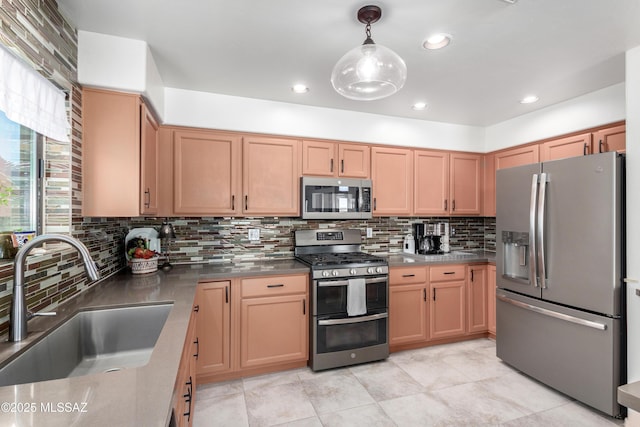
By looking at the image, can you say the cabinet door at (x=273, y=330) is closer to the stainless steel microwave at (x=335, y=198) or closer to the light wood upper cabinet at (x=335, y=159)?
the stainless steel microwave at (x=335, y=198)

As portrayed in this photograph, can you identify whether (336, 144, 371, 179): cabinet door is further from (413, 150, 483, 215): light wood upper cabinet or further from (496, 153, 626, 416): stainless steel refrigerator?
(496, 153, 626, 416): stainless steel refrigerator

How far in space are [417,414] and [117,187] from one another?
2.44 m

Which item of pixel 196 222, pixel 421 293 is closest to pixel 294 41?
pixel 196 222

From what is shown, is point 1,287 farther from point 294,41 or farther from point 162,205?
point 294,41

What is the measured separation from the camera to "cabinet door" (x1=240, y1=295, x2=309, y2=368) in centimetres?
259

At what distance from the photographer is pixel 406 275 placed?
10.2ft

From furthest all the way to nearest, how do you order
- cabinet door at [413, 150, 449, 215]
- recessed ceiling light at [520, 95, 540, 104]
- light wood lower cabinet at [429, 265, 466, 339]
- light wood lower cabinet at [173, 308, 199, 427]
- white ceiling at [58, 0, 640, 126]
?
cabinet door at [413, 150, 449, 215]
light wood lower cabinet at [429, 265, 466, 339]
recessed ceiling light at [520, 95, 540, 104]
white ceiling at [58, 0, 640, 126]
light wood lower cabinet at [173, 308, 199, 427]

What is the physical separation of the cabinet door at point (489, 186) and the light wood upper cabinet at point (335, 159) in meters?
1.56

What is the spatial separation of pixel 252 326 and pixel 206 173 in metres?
1.37

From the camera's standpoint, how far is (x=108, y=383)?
2.91ft

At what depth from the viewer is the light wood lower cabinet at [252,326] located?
8.20ft

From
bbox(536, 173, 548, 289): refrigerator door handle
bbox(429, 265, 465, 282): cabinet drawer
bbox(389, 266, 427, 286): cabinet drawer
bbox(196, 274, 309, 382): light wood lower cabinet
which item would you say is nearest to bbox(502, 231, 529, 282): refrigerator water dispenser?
bbox(536, 173, 548, 289): refrigerator door handle

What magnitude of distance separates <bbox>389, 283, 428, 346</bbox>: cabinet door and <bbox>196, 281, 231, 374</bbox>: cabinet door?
1.52m

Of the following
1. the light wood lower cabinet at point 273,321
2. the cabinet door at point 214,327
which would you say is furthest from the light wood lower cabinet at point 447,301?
the cabinet door at point 214,327
